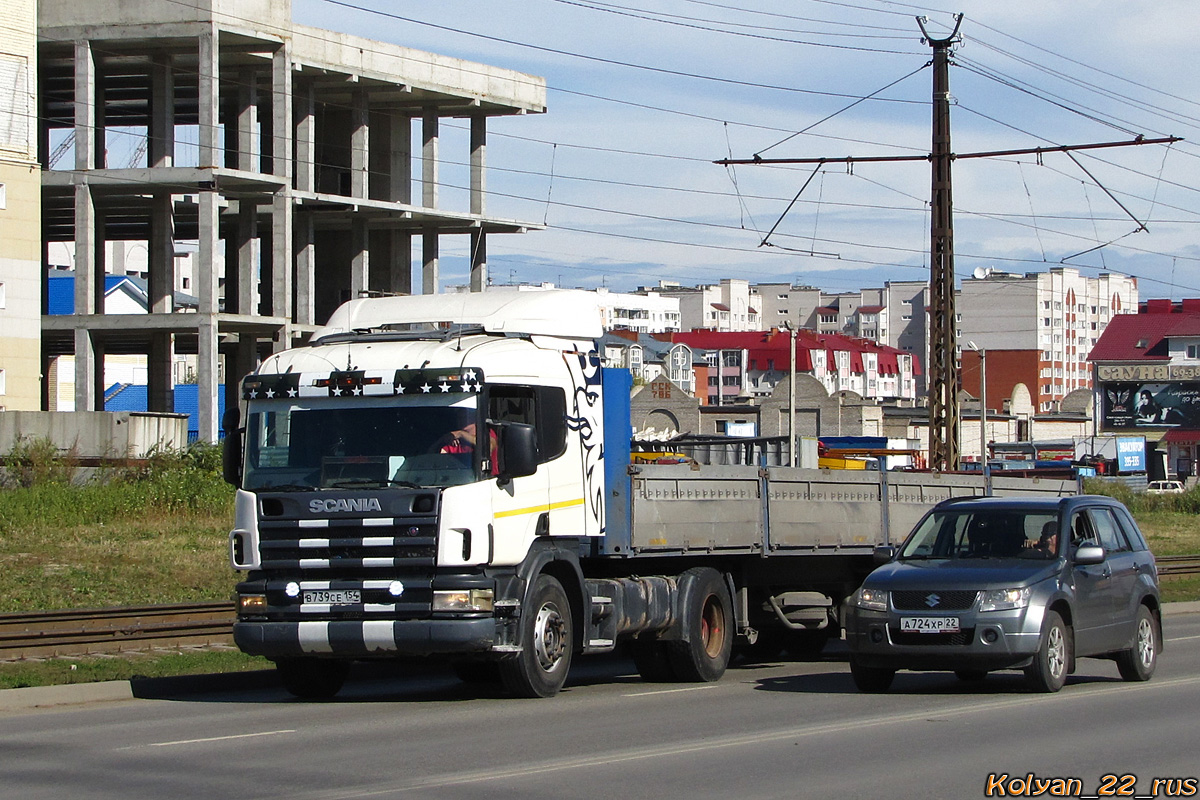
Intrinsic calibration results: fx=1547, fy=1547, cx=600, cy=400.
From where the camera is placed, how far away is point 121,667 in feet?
52.8

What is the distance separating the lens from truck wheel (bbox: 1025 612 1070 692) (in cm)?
1260

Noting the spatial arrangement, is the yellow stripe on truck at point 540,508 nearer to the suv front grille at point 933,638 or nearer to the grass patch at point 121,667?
the suv front grille at point 933,638

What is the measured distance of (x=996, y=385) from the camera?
147 metres

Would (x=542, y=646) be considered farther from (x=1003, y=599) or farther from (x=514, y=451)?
(x=1003, y=599)

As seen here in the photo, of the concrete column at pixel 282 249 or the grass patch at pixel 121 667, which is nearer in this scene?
the grass patch at pixel 121 667

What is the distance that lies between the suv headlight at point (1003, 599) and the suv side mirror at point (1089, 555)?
729 millimetres

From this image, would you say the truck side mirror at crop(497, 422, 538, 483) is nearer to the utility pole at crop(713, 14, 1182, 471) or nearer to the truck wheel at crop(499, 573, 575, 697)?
the truck wheel at crop(499, 573, 575, 697)

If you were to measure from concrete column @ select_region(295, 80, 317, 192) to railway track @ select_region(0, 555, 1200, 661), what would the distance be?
3609cm

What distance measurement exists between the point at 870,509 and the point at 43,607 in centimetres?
1314

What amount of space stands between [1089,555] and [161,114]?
45223 millimetres

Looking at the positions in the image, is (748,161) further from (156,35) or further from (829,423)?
(829,423)

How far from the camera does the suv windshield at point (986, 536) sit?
13461 millimetres

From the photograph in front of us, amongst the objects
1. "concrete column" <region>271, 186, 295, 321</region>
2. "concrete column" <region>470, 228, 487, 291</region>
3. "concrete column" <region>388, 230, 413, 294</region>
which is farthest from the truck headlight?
"concrete column" <region>388, 230, 413, 294</region>

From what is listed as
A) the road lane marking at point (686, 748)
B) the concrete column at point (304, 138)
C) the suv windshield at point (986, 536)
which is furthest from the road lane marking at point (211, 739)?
the concrete column at point (304, 138)
